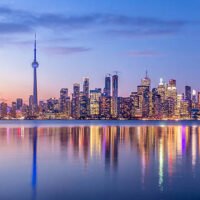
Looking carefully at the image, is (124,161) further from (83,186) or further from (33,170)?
(83,186)

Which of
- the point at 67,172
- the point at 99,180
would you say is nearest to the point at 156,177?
the point at 99,180

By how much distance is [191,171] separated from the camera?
31.5 m

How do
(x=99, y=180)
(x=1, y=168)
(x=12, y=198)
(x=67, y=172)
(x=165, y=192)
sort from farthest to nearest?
(x=1, y=168) < (x=67, y=172) < (x=99, y=180) < (x=165, y=192) < (x=12, y=198)

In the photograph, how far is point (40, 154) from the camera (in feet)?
146

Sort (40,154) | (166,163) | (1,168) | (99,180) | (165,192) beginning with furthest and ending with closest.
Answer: (40,154)
(166,163)
(1,168)
(99,180)
(165,192)

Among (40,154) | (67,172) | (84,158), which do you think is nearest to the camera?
(67,172)

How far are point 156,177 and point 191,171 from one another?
14.3 feet

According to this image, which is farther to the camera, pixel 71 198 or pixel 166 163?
pixel 166 163

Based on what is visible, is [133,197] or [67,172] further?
[67,172]

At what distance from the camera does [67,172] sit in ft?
100

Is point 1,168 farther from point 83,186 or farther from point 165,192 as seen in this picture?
point 165,192

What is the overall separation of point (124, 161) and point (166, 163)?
372cm

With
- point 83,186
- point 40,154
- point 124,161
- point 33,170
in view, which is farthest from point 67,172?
point 40,154

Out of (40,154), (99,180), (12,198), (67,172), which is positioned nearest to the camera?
(12,198)
